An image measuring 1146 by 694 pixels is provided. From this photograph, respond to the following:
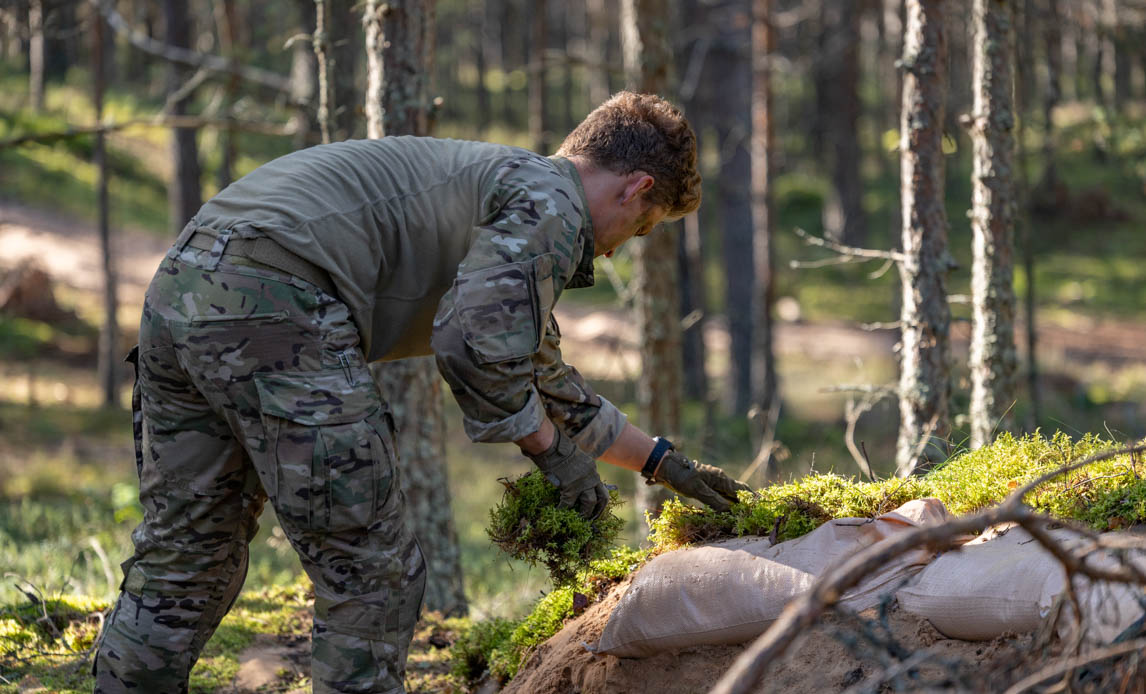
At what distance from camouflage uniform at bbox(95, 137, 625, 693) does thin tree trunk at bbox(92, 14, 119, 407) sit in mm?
9110

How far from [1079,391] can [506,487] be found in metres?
13.0

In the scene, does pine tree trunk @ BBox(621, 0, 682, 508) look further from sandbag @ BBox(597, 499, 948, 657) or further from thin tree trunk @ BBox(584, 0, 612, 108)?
thin tree trunk @ BBox(584, 0, 612, 108)

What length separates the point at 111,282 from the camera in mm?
12328

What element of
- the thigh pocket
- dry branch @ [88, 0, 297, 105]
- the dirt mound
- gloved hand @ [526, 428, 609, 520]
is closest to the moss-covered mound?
the dirt mound

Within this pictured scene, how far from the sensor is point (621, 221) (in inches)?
118

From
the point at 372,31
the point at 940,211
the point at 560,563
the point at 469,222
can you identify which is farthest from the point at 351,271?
the point at 940,211

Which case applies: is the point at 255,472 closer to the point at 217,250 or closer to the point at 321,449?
the point at 321,449

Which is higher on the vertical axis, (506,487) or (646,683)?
(506,487)

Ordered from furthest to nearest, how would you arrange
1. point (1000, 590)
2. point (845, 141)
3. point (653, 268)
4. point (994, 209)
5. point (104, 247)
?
point (845, 141), point (104, 247), point (653, 268), point (994, 209), point (1000, 590)

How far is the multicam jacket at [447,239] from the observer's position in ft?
8.88

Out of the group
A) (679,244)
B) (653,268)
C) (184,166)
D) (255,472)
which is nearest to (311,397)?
(255,472)

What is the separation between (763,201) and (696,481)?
8.71 meters

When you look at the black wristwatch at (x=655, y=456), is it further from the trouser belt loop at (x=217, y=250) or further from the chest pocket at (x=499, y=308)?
the trouser belt loop at (x=217, y=250)

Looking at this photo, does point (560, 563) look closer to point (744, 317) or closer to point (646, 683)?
point (646, 683)
